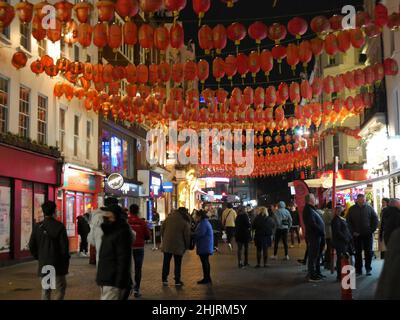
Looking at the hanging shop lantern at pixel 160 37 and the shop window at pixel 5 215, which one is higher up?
the hanging shop lantern at pixel 160 37

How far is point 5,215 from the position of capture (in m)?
19.8

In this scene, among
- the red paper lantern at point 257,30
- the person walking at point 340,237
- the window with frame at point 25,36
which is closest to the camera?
the person walking at point 340,237

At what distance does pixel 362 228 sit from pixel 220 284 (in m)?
4.26

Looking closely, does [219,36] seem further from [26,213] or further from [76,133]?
[76,133]

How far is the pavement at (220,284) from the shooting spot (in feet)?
40.2

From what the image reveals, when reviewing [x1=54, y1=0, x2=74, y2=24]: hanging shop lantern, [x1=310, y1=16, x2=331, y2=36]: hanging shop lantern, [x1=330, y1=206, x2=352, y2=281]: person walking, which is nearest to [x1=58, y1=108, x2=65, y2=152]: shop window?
[x1=54, y1=0, x2=74, y2=24]: hanging shop lantern

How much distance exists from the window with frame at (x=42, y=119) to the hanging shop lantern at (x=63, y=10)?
349 inches

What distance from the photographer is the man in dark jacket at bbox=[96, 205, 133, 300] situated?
767 centimetres

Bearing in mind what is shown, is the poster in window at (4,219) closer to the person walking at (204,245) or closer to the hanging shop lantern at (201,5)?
the person walking at (204,245)

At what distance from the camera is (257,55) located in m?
17.8

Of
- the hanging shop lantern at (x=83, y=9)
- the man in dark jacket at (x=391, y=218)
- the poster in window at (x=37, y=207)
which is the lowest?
the man in dark jacket at (x=391, y=218)

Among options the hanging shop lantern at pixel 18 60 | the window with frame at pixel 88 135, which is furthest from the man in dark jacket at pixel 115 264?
the window with frame at pixel 88 135

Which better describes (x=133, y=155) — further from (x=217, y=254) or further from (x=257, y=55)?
(x=257, y=55)
